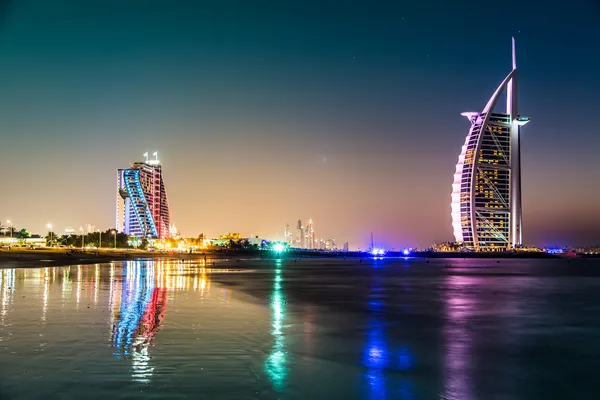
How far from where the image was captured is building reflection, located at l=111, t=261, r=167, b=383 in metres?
13.8

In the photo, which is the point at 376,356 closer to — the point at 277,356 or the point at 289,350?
the point at 289,350

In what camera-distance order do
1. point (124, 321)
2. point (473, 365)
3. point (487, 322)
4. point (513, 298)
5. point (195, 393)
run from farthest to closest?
1. point (513, 298)
2. point (487, 322)
3. point (124, 321)
4. point (473, 365)
5. point (195, 393)

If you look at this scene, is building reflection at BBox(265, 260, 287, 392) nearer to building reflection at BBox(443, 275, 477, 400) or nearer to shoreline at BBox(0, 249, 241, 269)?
building reflection at BBox(443, 275, 477, 400)

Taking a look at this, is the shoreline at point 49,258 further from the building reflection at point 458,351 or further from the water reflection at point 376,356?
the water reflection at point 376,356

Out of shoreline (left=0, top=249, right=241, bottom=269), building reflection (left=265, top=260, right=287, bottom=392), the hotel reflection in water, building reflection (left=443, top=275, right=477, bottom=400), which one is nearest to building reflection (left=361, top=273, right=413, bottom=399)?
building reflection (left=443, top=275, right=477, bottom=400)

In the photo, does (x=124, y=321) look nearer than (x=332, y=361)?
No

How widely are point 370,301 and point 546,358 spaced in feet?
55.9

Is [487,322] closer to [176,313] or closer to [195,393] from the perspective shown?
[176,313]

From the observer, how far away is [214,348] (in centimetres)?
1612

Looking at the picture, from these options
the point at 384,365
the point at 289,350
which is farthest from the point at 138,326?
the point at 384,365

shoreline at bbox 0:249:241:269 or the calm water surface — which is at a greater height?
the calm water surface

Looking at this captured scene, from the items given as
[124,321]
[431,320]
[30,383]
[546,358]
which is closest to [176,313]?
[124,321]

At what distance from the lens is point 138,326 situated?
2003 cm

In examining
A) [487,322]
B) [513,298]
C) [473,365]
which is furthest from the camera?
[513,298]
